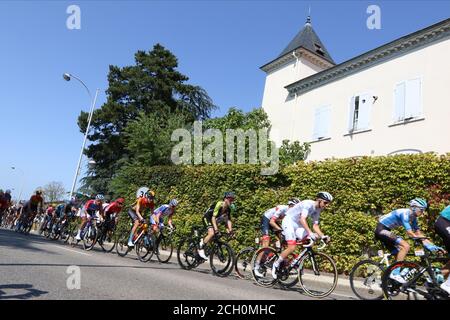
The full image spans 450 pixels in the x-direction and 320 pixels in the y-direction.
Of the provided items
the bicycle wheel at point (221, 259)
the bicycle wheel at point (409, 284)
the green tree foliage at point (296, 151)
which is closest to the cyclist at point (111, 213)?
the bicycle wheel at point (221, 259)

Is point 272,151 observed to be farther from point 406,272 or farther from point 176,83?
point 176,83

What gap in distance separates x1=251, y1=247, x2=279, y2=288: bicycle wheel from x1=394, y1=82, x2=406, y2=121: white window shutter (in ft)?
40.3

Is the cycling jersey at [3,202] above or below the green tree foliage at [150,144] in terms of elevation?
below

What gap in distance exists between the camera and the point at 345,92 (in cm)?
2070

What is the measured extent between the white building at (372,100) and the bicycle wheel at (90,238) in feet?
43.9

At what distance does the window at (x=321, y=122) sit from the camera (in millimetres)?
21234

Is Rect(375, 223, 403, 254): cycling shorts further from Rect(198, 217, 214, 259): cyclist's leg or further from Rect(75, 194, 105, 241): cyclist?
Rect(75, 194, 105, 241): cyclist

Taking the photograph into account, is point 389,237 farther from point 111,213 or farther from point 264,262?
point 111,213

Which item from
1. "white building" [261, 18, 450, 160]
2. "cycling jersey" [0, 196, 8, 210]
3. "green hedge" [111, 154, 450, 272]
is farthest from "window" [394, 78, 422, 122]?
"cycling jersey" [0, 196, 8, 210]

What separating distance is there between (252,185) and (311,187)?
2476 millimetres

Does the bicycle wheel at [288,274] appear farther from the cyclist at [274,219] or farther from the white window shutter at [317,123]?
the white window shutter at [317,123]

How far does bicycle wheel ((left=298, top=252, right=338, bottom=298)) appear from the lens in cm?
691

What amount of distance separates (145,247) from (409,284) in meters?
6.98

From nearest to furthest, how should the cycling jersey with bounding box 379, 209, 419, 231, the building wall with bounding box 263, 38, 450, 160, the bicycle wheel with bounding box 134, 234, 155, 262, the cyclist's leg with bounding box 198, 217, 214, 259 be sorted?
the cycling jersey with bounding box 379, 209, 419, 231
the cyclist's leg with bounding box 198, 217, 214, 259
the bicycle wheel with bounding box 134, 234, 155, 262
the building wall with bounding box 263, 38, 450, 160
